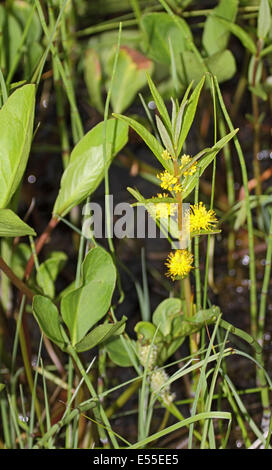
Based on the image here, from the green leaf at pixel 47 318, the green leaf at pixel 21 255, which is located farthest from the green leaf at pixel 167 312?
the green leaf at pixel 21 255

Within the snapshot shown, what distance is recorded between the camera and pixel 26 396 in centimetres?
76

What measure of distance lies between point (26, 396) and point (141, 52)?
0.56 meters

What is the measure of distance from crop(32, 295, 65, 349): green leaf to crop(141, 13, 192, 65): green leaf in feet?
1.33

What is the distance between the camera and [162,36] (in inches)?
30.0

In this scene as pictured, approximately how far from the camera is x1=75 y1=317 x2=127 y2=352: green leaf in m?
0.55

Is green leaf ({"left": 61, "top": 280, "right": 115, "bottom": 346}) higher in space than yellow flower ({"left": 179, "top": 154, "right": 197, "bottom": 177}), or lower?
lower

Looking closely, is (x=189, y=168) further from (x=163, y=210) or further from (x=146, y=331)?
(x=146, y=331)

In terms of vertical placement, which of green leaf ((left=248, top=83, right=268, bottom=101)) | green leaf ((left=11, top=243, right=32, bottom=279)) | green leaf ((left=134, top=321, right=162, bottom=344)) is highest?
green leaf ((left=248, top=83, right=268, bottom=101))

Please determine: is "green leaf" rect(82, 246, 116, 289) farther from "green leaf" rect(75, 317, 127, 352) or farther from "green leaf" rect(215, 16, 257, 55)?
"green leaf" rect(215, 16, 257, 55)

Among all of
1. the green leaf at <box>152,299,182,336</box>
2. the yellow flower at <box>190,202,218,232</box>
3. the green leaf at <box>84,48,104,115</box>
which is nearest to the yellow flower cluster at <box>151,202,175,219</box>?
the yellow flower at <box>190,202,218,232</box>

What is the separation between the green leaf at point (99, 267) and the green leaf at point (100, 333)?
0.05 metres

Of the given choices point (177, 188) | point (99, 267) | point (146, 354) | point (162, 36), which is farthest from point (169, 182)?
point (162, 36)

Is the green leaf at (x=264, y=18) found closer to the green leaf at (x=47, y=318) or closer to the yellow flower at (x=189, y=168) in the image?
the yellow flower at (x=189, y=168)

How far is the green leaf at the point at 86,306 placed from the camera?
1.90 ft
